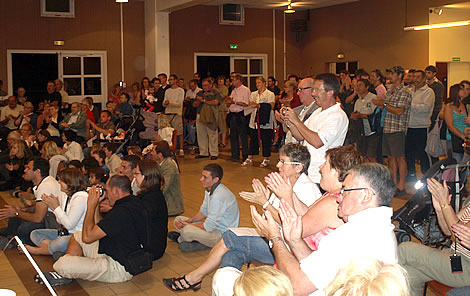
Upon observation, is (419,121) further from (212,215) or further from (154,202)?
(154,202)

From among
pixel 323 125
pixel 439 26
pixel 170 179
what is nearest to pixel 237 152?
pixel 170 179

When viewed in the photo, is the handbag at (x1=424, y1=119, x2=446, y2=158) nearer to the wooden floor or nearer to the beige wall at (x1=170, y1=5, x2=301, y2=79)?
the wooden floor

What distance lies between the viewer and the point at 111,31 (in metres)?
15.4

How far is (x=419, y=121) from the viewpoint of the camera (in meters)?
8.12

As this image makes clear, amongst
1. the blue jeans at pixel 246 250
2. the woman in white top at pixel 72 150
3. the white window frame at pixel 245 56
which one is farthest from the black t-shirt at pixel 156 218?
the white window frame at pixel 245 56

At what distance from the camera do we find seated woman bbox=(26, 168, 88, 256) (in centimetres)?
523

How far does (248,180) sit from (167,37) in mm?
6860

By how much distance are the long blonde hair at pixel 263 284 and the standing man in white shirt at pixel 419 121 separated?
21.7 ft

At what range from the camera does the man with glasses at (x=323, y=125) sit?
15.3 feet

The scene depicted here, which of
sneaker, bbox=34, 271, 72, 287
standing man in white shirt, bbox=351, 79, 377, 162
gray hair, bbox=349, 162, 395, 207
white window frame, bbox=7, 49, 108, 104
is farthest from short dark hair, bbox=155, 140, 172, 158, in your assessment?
white window frame, bbox=7, 49, 108, 104

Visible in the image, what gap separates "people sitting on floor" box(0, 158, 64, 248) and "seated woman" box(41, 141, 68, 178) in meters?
2.05

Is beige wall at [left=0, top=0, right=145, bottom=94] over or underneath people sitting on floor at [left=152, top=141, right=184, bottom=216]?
over

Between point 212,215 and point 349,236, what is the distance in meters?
2.81

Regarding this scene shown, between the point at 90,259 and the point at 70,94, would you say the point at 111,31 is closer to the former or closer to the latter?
the point at 70,94
